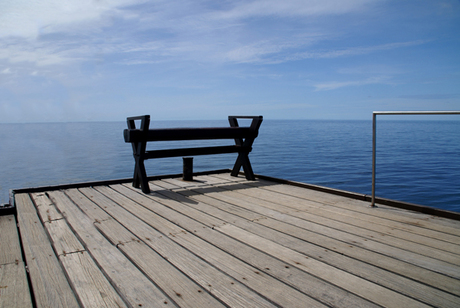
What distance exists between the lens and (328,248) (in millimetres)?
2455

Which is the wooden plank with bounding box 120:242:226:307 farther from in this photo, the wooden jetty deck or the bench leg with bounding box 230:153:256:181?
the bench leg with bounding box 230:153:256:181

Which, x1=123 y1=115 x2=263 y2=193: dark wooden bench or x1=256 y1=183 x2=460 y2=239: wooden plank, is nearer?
x1=256 y1=183 x2=460 y2=239: wooden plank

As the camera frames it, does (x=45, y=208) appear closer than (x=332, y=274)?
No

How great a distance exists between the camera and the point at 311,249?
2.44 metres

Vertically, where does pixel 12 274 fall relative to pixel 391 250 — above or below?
above

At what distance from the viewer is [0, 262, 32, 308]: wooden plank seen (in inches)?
69.8

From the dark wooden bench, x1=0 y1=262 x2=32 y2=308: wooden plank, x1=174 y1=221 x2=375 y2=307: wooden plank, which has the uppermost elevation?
the dark wooden bench

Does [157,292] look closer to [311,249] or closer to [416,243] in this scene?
[311,249]

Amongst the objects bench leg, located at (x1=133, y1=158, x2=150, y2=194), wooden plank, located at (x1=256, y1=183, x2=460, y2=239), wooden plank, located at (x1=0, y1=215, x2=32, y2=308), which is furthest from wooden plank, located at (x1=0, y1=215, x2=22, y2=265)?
wooden plank, located at (x1=256, y1=183, x2=460, y2=239)

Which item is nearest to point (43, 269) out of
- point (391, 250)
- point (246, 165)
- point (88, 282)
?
point (88, 282)

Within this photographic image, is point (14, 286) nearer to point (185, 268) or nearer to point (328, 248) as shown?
point (185, 268)

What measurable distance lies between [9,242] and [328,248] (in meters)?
2.49

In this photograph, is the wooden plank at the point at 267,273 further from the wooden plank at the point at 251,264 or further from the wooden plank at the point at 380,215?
the wooden plank at the point at 380,215

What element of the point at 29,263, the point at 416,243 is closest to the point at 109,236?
the point at 29,263
